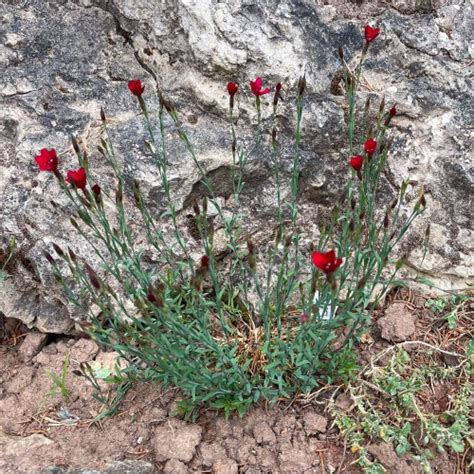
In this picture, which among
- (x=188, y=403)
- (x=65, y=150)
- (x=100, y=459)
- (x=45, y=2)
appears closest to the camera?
(x=100, y=459)

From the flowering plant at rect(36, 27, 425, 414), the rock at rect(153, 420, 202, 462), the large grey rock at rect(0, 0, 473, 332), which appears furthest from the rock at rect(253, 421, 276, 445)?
the large grey rock at rect(0, 0, 473, 332)

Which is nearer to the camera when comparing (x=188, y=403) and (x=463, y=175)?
(x=188, y=403)

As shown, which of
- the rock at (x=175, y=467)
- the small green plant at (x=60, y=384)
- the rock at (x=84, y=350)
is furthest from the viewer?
the rock at (x=84, y=350)

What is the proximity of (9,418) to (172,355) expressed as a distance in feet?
3.06

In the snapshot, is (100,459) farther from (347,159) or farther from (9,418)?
(347,159)

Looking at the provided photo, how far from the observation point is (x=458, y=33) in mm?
3162

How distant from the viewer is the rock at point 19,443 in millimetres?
2533

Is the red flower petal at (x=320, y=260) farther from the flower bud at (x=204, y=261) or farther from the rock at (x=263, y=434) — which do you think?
the rock at (x=263, y=434)

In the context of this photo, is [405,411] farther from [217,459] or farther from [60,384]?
[60,384]

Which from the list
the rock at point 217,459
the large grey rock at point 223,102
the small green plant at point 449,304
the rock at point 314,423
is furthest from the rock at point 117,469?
the small green plant at point 449,304

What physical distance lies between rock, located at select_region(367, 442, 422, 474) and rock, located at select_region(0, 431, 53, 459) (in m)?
1.40

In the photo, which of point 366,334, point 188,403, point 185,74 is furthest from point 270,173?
point 188,403

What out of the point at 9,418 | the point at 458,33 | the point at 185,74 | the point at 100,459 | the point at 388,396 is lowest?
the point at 9,418

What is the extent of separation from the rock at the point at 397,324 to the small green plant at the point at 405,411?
0.08 meters
